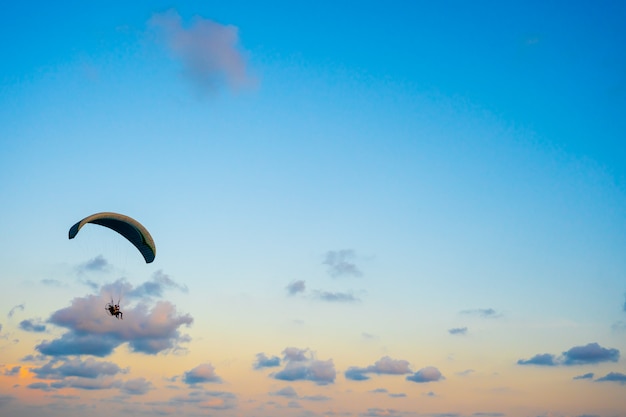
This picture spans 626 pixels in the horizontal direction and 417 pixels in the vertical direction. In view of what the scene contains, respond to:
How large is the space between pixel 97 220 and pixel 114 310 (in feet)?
31.1

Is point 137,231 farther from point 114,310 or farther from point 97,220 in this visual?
point 114,310

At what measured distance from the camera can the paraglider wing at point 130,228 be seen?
2640 inches

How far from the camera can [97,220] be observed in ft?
224

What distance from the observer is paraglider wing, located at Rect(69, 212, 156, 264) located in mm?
67062

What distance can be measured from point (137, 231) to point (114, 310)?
8516mm

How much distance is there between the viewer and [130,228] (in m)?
69.7

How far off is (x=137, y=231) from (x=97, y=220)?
161 inches

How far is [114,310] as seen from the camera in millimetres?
69688

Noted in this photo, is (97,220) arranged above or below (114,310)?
above

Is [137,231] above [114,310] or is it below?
above

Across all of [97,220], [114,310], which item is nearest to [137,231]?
[97,220]
